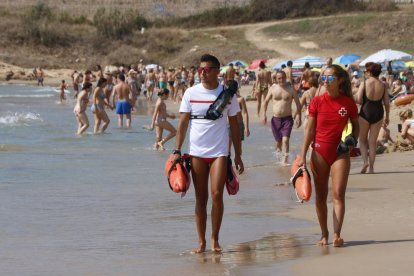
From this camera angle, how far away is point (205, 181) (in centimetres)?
717

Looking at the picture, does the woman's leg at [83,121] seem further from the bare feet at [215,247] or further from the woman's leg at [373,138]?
the bare feet at [215,247]

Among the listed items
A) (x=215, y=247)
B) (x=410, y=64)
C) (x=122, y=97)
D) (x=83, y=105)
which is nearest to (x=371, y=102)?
(x=215, y=247)

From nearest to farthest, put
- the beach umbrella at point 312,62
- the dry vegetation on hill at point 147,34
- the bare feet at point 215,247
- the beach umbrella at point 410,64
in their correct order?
the bare feet at point 215,247 < the beach umbrella at point 410,64 < the beach umbrella at point 312,62 < the dry vegetation on hill at point 147,34

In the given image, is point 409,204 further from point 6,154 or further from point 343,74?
point 6,154

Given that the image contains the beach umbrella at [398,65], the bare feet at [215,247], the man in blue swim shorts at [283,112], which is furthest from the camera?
the beach umbrella at [398,65]

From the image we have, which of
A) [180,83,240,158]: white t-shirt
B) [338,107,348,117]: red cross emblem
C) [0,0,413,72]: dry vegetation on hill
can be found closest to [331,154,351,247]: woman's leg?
[338,107,348,117]: red cross emblem

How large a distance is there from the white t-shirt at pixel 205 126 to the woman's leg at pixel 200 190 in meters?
0.08

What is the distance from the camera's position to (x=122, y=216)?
9539 millimetres

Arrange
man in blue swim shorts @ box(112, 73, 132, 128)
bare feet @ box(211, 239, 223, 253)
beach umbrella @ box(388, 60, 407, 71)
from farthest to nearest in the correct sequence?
beach umbrella @ box(388, 60, 407, 71)
man in blue swim shorts @ box(112, 73, 132, 128)
bare feet @ box(211, 239, 223, 253)

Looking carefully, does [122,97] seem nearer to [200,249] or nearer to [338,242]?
[200,249]

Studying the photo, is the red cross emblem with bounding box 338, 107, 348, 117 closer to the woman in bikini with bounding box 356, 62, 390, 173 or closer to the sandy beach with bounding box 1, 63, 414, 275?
the sandy beach with bounding box 1, 63, 414, 275

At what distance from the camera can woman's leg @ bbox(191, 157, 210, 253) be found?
7.12m

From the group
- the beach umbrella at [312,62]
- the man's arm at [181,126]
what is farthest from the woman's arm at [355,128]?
the beach umbrella at [312,62]

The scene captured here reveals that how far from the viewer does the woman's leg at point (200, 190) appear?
712 centimetres
